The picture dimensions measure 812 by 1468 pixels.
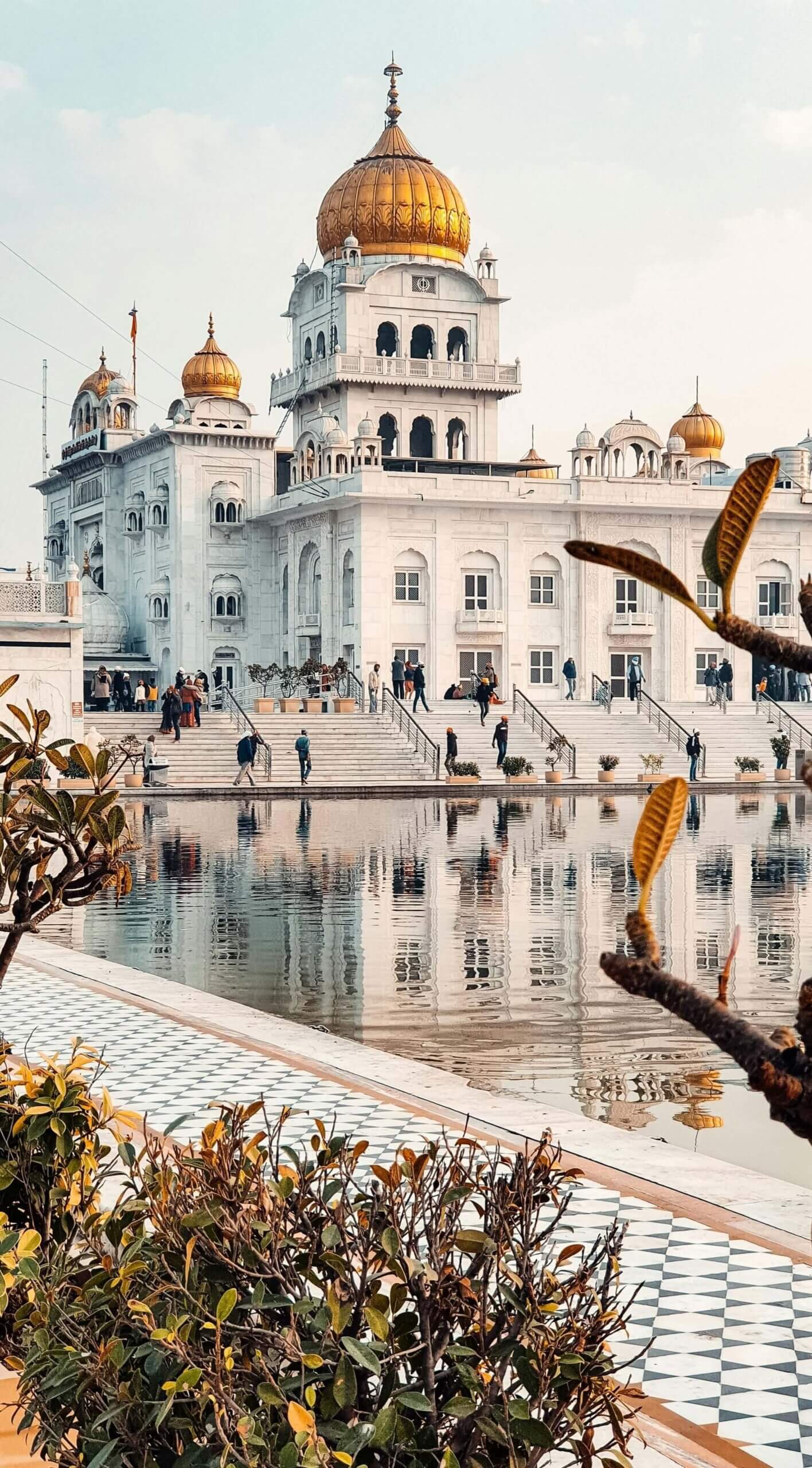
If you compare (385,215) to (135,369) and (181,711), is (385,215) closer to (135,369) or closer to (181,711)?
(135,369)

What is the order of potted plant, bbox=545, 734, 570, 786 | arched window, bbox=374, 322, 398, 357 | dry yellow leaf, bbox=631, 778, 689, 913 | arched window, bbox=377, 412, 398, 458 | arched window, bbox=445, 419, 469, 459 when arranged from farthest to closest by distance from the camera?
arched window, bbox=445, 419, 469, 459 → arched window, bbox=377, 412, 398, 458 → arched window, bbox=374, 322, 398, 357 → potted plant, bbox=545, 734, 570, 786 → dry yellow leaf, bbox=631, 778, 689, 913

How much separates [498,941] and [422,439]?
41.9 meters

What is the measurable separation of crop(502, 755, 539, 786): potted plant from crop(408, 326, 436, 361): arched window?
21136 millimetres

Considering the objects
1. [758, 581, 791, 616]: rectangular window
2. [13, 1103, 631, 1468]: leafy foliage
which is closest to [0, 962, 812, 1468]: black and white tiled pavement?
[13, 1103, 631, 1468]: leafy foliage

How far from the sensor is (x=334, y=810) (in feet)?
95.9

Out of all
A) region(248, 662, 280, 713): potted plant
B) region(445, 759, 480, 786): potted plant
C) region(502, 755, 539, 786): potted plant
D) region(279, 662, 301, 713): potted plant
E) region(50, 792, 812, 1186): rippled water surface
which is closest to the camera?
region(50, 792, 812, 1186): rippled water surface

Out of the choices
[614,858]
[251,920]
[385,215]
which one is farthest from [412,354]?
[251,920]

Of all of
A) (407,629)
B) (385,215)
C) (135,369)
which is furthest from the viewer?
(135,369)

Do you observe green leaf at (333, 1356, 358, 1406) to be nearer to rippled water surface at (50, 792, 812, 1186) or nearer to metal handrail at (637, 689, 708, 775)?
rippled water surface at (50, 792, 812, 1186)

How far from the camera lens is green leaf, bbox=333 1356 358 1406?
241cm

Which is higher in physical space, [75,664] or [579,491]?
[579,491]

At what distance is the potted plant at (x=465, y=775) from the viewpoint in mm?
34812

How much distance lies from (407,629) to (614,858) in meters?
28.3

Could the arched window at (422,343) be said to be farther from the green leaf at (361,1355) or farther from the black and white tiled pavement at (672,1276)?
the green leaf at (361,1355)
